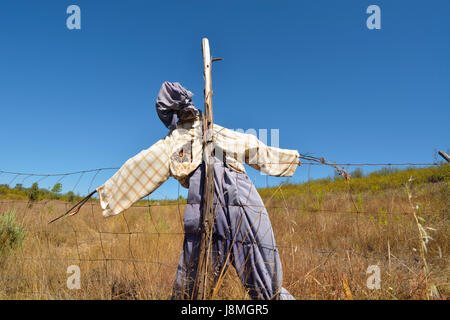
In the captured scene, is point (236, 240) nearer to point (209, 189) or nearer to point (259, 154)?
point (209, 189)

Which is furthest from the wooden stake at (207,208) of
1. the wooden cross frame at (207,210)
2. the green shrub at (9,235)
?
the green shrub at (9,235)

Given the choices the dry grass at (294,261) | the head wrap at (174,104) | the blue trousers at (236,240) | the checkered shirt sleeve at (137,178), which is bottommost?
the dry grass at (294,261)

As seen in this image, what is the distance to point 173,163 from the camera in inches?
83.9

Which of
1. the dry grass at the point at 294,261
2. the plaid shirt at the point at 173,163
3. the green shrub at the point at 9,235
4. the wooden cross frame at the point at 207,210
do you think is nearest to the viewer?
the wooden cross frame at the point at 207,210

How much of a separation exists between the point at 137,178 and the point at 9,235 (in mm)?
3782

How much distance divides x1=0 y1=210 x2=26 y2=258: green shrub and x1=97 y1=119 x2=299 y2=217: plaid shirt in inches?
120

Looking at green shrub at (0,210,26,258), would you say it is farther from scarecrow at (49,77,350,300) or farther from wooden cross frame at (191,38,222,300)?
wooden cross frame at (191,38,222,300)

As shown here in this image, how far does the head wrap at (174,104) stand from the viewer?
2186mm

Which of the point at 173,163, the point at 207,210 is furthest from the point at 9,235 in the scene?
the point at 207,210

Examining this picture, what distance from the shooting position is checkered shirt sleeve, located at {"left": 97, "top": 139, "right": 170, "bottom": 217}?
2.13 metres

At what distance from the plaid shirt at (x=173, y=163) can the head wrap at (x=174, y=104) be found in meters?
0.19

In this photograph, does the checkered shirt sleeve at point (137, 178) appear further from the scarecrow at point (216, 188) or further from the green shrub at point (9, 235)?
the green shrub at point (9, 235)

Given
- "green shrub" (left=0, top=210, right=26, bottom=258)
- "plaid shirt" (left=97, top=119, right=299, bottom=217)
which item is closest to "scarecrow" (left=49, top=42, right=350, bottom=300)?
"plaid shirt" (left=97, top=119, right=299, bottom=217)

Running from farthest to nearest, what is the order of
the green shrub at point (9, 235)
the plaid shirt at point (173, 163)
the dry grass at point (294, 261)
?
the green shrub at point (9, 235)
the dry grass at point (294, 261)
the plaid shirt at point (173, 163)
